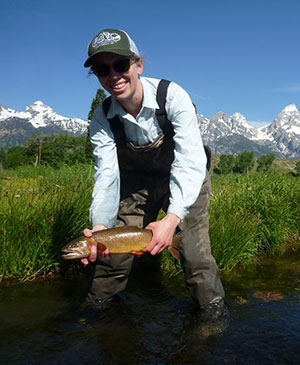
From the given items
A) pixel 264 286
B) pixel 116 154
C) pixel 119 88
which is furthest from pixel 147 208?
pixel 264 286

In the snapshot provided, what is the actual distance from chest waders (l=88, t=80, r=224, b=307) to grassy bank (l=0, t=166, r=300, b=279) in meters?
1.51

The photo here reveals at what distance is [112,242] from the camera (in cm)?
346

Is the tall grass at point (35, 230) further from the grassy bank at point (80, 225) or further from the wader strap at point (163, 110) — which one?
the wader strap at point (163, 110)

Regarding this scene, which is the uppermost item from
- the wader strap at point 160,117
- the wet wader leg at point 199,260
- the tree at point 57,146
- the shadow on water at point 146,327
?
the tree at point 57,146

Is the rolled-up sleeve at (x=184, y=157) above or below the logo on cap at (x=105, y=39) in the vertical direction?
below

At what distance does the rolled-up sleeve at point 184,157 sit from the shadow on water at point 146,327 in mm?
1442

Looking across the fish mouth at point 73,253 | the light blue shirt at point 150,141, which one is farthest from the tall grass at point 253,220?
the fish mouth at point 73,253

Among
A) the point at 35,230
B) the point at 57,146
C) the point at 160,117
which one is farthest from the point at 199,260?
the point at 57,146

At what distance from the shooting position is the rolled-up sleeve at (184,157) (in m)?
3.51

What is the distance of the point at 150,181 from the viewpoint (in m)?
4.41

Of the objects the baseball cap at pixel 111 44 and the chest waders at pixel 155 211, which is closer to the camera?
the baseball cap at pixel 111 44

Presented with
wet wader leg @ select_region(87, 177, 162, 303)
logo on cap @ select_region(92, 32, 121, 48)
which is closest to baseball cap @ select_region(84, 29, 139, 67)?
logo on cap @ select_region(92, 32, 121, 48)

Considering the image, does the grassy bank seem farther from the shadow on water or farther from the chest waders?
the chest waders

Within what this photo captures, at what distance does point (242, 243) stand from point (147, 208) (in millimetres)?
2592
